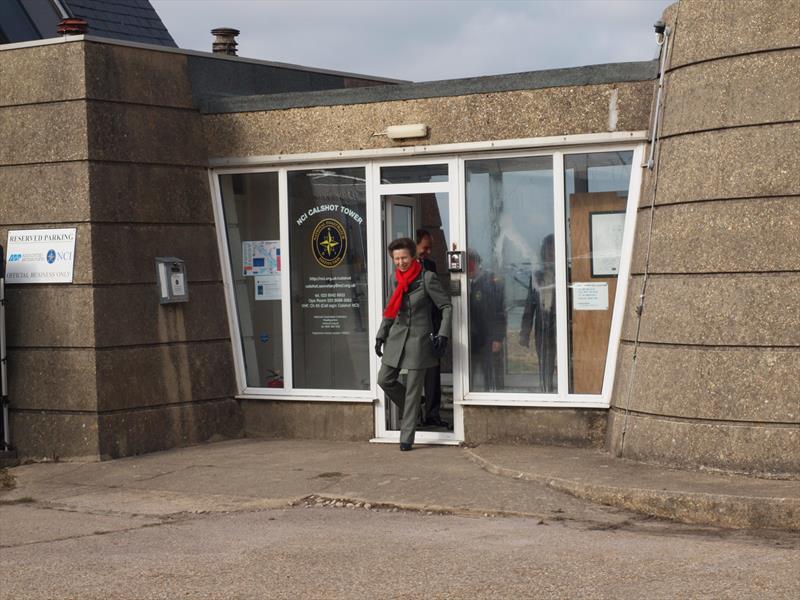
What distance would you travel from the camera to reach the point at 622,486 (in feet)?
29.4

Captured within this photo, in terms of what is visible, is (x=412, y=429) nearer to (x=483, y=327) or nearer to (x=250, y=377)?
(x=483, y=327)

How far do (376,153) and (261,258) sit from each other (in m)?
1.76

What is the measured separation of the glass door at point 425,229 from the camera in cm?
1177

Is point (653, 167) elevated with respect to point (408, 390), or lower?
elevated

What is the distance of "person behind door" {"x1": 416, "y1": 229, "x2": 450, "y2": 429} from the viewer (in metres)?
11.9

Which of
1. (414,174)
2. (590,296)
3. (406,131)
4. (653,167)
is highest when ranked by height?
(406,131)

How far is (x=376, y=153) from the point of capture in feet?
39.3

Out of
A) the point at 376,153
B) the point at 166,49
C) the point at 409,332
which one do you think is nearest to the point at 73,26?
the point at 166,49

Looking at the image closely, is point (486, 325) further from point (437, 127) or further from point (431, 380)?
point (437, 127)

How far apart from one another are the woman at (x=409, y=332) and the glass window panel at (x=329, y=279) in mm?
914

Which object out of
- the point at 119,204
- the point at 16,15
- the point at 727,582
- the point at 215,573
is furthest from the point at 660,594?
the point at 16,15

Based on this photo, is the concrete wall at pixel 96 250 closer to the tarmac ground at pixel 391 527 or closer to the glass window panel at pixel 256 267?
the tarmac ground at pixel 391 527

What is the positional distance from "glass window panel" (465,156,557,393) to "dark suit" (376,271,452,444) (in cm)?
55

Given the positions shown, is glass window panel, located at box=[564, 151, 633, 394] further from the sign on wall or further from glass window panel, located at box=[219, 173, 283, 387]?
the sign on wall
